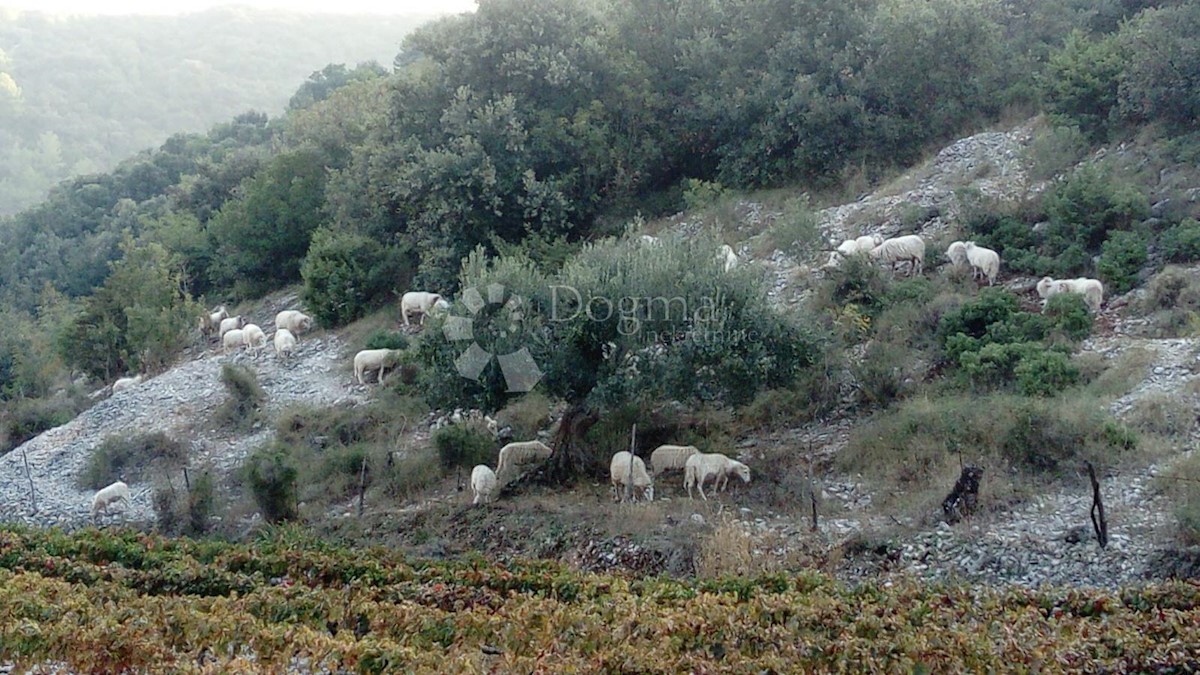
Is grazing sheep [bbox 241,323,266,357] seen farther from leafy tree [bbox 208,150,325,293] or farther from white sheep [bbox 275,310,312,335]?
leafy tree [bbox 208,150,325,293]

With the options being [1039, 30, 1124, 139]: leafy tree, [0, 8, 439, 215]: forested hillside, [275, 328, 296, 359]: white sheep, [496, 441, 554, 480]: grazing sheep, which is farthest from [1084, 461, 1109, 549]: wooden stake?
[0, 8, 439, 215]: forested hillside

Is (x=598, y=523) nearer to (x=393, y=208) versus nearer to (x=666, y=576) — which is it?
(x=666, y=576)

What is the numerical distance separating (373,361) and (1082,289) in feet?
42.0

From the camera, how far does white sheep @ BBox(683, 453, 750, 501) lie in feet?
49.0

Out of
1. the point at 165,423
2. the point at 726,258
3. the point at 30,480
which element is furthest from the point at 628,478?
the point at 30,480

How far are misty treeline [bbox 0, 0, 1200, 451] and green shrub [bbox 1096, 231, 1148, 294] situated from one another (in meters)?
5.13

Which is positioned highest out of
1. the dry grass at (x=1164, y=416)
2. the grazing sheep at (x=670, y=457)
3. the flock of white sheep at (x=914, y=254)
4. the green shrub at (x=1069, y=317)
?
the flock of white sheep at (x=914, y=254)

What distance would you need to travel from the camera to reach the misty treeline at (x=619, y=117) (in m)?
25.3

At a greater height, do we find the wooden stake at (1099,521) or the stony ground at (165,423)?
the wooden stake at (1099,521)

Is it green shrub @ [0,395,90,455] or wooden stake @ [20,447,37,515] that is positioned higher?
wooden stake @ [20,447,37,515]

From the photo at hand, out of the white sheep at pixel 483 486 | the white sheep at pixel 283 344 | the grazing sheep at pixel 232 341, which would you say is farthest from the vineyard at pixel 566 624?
the grazing sheep at pixel 232 341

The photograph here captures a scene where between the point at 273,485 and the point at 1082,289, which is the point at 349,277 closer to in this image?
the point at 273,485

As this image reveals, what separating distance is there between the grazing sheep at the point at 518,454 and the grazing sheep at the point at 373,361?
207 inches

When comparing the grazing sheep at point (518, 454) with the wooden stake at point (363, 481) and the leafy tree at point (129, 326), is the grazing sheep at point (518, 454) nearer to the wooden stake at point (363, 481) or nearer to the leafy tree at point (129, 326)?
the wooden stake at point (363, 481)
